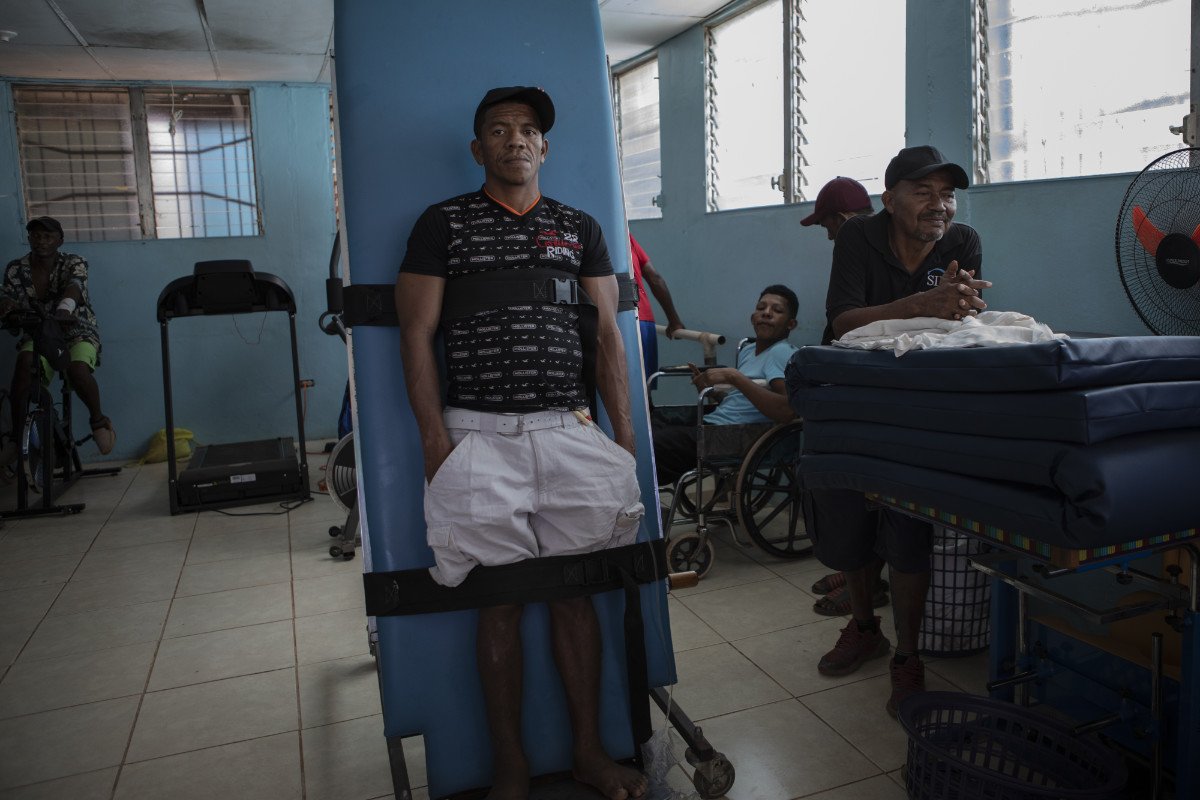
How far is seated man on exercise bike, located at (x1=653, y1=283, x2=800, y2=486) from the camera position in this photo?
11.3 ft

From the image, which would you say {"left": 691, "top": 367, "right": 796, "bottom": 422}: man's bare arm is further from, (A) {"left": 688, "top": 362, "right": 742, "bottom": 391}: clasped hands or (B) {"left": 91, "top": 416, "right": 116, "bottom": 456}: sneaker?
(B) {"left": 91, "top": 416, "right": 116, "bottom": 456}: sneaker

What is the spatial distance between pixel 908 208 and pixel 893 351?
0.73m

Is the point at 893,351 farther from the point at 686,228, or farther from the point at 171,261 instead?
the point at 171,261

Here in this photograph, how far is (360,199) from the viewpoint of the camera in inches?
78.6

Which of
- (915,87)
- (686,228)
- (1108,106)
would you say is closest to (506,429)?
(1108,106)

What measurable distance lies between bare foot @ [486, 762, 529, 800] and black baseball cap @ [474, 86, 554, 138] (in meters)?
Result: 1.36

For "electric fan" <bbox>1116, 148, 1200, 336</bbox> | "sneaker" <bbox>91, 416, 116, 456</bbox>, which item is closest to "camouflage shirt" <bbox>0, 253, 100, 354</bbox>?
"sneaker" <bbox>91, 416, 116, 456</bbox>

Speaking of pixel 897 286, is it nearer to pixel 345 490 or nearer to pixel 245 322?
pixel 345 490

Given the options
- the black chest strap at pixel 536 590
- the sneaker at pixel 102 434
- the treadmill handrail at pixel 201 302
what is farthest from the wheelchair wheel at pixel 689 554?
the sneaker at pixel 102 434

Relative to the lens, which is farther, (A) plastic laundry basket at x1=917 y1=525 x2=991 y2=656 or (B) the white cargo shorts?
(A) plastic laundry basket at x1=917 y1=525 x2=991 y2=656

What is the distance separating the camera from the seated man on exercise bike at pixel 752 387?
344 centimetres

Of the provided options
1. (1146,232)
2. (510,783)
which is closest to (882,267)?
(1146,232)

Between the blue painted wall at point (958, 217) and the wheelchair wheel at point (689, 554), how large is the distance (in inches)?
52.7

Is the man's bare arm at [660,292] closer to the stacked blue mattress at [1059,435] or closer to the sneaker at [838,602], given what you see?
the sneaker at [838,602]
